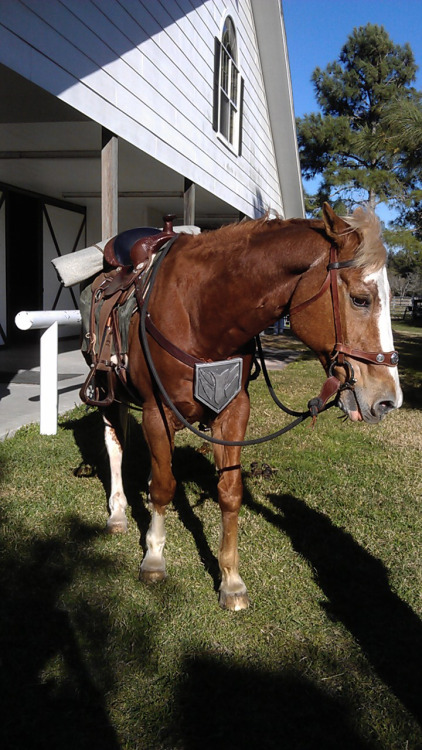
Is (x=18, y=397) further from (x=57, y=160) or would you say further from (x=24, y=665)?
(x=24, y=665)

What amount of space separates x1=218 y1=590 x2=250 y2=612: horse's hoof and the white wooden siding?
4381 mm

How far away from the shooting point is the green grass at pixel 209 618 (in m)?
2.04

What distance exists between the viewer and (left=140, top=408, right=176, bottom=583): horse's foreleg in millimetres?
2840

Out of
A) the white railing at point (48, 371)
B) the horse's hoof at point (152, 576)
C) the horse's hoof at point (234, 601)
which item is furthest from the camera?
the white railing at point (48, 371)

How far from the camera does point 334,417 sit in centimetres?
694

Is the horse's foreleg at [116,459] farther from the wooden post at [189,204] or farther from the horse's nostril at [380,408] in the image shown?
the wooden post at [189,204]

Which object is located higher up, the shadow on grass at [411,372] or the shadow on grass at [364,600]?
the shadow on grass at [411,372]

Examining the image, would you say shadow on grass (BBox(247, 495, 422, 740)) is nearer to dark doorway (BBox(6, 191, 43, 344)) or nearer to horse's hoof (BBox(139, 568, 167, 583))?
horse's hoof (BBox(139, 568, 167, 583))

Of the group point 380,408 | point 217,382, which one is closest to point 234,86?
point 217,382

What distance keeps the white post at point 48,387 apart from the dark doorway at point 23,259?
5.85 m

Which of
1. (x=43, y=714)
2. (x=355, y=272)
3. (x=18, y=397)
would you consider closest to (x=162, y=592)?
(x=43, y=714)

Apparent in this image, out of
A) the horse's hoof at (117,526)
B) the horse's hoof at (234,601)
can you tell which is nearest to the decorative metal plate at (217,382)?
the horse's hoof at (234,601)

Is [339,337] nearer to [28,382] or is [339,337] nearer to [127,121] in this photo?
[127,121]

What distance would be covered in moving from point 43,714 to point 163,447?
124 cm
